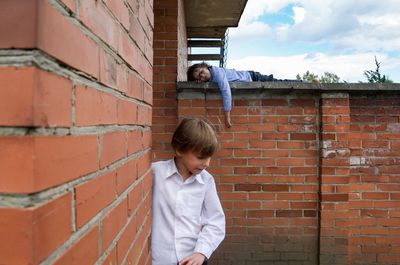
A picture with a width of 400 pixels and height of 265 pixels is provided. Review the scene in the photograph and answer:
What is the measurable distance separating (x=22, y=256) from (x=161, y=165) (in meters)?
1.59

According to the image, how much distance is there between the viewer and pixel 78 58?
744mm

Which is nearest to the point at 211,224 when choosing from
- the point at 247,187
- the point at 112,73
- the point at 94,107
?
the point at 112,73

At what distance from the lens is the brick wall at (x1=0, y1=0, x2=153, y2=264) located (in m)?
0.55

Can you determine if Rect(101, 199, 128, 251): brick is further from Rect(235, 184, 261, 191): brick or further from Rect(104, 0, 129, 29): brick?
Rect(235, 184, 261, 191): brick

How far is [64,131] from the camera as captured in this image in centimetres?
68

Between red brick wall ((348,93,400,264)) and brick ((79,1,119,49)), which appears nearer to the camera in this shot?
brick ((79,1,119,49))

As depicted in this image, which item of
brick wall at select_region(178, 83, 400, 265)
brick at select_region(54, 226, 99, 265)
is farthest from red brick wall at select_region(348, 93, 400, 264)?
brick at select_region(54, 226, 99, 265)

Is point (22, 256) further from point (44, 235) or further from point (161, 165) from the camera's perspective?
point (161, 165)

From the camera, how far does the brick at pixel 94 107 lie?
0.76 meters

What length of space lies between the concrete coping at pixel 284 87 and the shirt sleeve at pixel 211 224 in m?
1.85

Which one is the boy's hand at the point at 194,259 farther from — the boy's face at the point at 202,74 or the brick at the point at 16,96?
the boy's face at the point at 202,74

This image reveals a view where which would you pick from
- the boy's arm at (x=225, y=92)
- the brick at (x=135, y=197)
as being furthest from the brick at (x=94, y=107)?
the boy's arm at (x=225, y=92)

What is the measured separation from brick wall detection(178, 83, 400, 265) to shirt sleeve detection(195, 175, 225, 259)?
1.78 m

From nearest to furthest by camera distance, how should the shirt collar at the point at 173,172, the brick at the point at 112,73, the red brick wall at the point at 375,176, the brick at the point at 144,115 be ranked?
1. the brick at the point at 112,73
2. the brick at the point at 144,115
3. the shirt collar at the point at 173,172
4. the red brick wall at the point at 375,176
